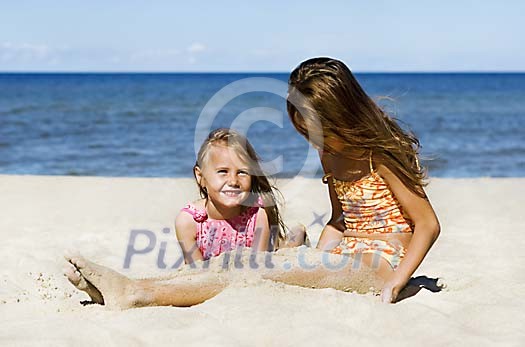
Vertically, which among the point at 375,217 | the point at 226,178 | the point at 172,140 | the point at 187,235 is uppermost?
the point at 226,178

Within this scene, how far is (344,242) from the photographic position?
3.74 m

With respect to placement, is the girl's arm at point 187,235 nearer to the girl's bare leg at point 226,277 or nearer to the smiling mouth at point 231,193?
the smiling mouth at point 231,193

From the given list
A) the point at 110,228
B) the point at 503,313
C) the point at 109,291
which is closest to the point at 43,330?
the point at 109,291

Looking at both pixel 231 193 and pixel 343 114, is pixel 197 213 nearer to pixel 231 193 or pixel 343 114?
pixel 231 193

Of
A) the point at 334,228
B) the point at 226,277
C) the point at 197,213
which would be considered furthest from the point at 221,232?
the point at 226,277

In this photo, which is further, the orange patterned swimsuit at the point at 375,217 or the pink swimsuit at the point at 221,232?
the pink swimsuit at the point at 221,232

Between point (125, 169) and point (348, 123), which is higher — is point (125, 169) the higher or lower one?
the lower one

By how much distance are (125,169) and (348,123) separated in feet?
26.9

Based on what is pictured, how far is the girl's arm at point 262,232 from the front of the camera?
3.98 metres

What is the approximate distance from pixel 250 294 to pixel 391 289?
2.20 feet

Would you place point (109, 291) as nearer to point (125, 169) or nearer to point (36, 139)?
point (125, 169)

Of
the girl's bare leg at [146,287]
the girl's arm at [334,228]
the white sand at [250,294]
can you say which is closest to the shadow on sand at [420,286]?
the white sand at [250,294]

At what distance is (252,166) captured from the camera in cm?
401

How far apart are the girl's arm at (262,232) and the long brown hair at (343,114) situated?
0.62m
